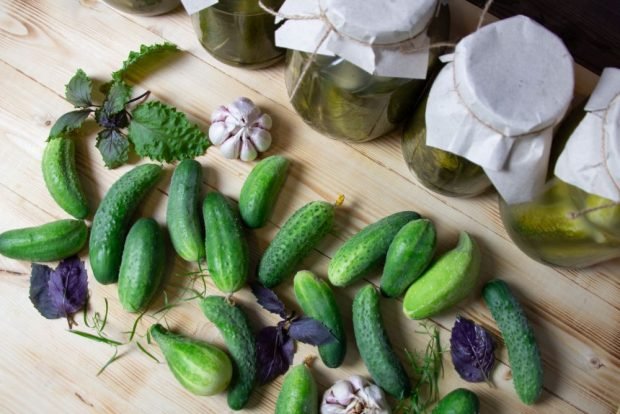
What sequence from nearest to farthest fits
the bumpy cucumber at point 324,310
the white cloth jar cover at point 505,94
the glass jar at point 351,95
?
the white cloth jar cover at point 505,94
the glass jar at point 351,95
the bumpy cucumber at point 324,310

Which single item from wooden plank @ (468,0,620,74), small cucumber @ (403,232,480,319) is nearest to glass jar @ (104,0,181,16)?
small cucumber @ (403,232,480,319)

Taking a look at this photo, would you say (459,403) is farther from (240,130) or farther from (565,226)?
(240,130)

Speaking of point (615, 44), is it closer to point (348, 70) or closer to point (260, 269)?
point (348, 70)

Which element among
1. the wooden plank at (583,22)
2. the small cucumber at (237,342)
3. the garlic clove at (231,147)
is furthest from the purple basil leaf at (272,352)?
the wooden plank at (583,22)

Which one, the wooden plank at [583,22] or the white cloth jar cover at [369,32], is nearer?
the white cloth jar cover at [369,32]

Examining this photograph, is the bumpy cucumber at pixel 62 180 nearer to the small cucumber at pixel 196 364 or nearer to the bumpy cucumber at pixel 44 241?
the bumpy cucumber at pixel 44 241

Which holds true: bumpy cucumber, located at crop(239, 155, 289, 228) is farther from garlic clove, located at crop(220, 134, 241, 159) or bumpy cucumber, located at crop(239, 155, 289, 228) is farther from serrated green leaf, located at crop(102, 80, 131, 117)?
serrated green leaf, located at crop(102, 80, 131, 117)

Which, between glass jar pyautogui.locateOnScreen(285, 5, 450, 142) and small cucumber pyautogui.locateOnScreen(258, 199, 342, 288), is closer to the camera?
glass jar pyautogui.locateOnScreen(285, 5, 450, 142)

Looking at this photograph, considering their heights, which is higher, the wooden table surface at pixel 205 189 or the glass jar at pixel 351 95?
the glass jar at pixel 351 95
